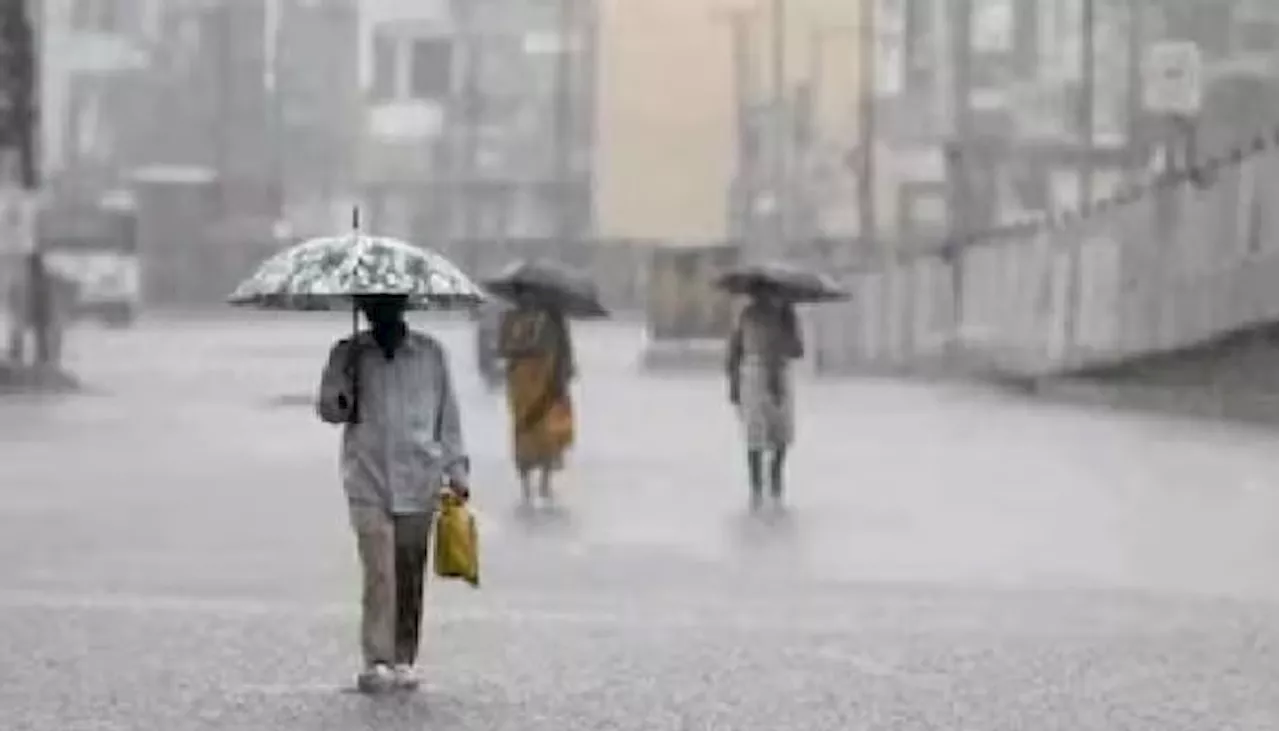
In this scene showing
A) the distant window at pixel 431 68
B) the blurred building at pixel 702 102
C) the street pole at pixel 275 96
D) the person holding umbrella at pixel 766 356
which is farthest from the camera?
the distant window at pixel 431 68

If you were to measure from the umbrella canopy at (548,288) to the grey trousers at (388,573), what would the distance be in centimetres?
1086

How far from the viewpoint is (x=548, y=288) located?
2327 cm

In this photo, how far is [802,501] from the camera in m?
24.1

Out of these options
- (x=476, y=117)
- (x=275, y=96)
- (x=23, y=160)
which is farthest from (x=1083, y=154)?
(x=275, y=96)

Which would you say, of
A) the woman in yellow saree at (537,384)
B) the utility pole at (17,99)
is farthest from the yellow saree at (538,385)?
the utility pole at (17,99)

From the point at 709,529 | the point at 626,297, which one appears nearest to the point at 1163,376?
the point at 709,529

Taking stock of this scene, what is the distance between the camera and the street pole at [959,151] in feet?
→ 157

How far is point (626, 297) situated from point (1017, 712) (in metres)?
78.3

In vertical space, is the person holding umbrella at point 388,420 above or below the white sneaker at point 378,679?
above

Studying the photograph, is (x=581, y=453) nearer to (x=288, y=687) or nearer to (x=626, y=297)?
(x=288, y=687)

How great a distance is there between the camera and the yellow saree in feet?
76.9

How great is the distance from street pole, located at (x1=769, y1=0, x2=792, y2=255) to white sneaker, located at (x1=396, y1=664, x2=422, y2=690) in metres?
65.1

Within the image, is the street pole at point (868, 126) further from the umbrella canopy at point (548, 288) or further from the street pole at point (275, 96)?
the umbrella canopy at point (548, 288)

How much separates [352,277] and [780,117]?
2702 inches
